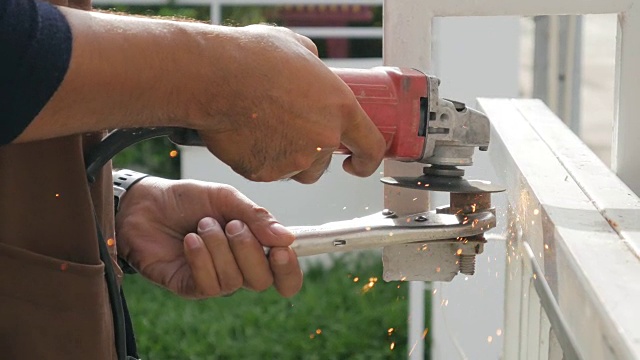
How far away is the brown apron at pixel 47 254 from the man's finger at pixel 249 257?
0.26 metres

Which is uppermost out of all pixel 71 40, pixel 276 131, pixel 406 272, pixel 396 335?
pixel 71 40

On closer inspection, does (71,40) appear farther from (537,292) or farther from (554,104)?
A: (554,104)

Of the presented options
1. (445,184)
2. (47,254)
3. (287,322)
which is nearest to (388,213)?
(445,184)

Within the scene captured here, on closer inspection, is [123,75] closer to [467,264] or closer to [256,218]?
[256,218]

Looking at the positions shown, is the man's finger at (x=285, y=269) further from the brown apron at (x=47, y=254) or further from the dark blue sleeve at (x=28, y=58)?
the dark blue sleeve at (x=28, y=58)

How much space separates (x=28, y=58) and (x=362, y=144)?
508mm

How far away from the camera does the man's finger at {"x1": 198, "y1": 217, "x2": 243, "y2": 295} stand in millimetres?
1483

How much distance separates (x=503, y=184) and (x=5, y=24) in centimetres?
94

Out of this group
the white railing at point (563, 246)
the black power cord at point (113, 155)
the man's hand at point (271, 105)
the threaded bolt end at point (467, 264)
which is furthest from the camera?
the threaded bolt end at point (467, 264)

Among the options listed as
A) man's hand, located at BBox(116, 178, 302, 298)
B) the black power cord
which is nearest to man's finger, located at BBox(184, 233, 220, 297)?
man's hand, located at BBox(116, 178, 302, 298)

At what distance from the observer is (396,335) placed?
4.17 metres

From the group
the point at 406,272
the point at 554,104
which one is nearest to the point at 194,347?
the point at 554,104

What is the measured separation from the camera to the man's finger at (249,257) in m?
1.48

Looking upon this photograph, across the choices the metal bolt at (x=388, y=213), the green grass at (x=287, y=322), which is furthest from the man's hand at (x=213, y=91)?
the green grass at (x=287, y=322)
